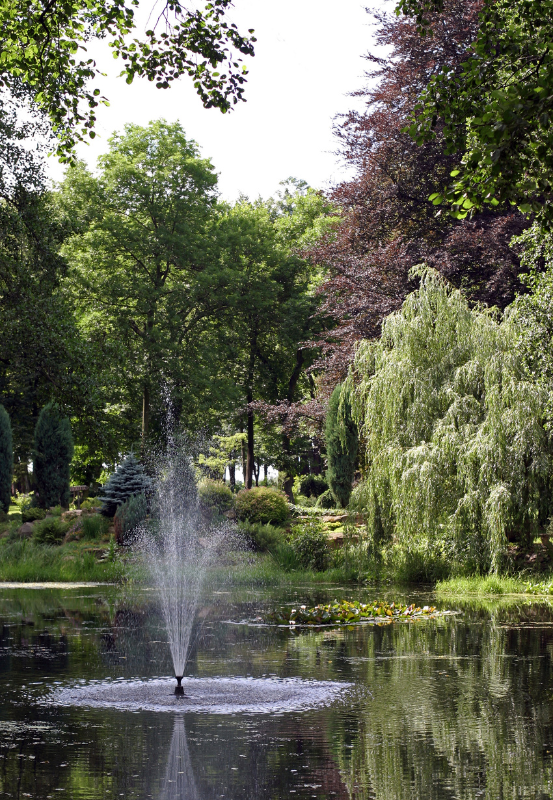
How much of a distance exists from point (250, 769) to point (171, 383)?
29.5m

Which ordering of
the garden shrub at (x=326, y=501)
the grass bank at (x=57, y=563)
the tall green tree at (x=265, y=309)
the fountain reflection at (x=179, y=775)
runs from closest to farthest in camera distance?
the fountain reflection at (x=179, y=775) → the grass bank at (x=57, y=563) → the garden shrub at (x=326, y=501) → the tall green tree at (x=265, y=309)

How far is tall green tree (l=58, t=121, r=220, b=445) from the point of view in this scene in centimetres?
3438

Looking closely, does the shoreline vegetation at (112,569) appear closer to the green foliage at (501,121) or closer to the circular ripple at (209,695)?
the circular ripple at (209,695)

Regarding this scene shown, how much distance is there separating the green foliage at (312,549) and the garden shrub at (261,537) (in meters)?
1.03

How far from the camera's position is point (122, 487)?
77.6 feet

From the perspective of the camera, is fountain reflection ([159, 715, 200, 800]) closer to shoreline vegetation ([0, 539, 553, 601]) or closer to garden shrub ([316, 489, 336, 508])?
shoreline vegetation ([0, 539, 553, 601])

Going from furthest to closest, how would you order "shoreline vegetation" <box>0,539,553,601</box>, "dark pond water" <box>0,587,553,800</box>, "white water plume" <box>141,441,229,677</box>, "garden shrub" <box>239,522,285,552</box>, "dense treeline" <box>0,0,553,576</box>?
1. "garden shrub" <box>239,522,285,552</box>
2. "shoreline vegetation" <box>0,539,553,601</box>
3. "white water plume" <box>141,441,229,677</box>
4. "dense treeline" <box>0,0,553,576</box>
5. "dark pond water" <box>0,587,553,800</box>

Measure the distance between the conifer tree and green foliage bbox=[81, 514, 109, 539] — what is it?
15.6 ft

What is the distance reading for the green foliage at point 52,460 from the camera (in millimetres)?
26781

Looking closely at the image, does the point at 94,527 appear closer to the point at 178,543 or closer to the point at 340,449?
the point at 178,543

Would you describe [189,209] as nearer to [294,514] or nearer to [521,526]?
[294,514]

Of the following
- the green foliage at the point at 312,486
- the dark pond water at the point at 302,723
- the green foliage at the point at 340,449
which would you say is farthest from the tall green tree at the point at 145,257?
the dark pond water at the point at 302,723

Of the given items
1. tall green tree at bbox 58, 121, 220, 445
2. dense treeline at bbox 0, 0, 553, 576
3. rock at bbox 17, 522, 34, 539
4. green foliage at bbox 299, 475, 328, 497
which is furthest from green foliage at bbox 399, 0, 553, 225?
green foliage at bbox 299, 475, 328, 497

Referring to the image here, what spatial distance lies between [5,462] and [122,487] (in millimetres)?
5411
